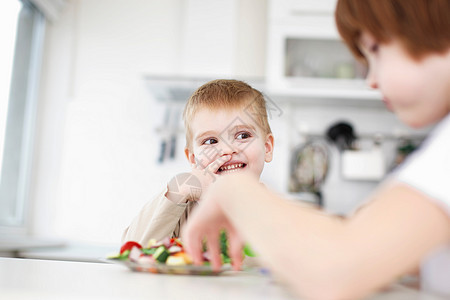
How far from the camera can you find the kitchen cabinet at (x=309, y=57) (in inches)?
103

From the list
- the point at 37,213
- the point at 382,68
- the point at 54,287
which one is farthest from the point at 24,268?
the point at 37,213

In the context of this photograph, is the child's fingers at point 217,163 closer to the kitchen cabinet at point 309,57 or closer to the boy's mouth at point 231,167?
the boy's mouth at point 231,167

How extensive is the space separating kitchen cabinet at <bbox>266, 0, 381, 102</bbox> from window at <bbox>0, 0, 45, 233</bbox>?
158cm

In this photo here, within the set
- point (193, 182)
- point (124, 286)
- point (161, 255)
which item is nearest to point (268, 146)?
point (193, 182)

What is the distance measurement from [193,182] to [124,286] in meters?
0.64

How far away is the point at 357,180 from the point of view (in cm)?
290

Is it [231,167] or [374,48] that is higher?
[374,48]

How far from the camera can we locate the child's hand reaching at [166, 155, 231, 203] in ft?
3.37

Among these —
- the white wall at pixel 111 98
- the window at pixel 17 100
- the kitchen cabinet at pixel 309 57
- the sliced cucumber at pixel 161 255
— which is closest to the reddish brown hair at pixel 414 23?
the sliced cucumber at pixel 161 255

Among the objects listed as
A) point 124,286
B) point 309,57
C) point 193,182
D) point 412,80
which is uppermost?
point 309,57

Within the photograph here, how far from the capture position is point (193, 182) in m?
1.06

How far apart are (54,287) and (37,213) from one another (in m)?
2.76

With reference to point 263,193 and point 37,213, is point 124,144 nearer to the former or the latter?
point 37,213

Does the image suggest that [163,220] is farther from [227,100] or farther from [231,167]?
[227,100]
